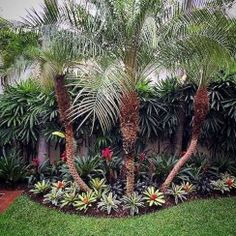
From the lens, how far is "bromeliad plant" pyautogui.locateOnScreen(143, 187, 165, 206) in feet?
19.4

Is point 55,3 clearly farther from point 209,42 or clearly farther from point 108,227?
point 108,227

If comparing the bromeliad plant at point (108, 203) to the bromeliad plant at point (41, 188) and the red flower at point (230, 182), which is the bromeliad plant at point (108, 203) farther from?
the red flower at point (230, 182)

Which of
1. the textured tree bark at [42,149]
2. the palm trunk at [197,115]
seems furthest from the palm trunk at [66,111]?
the textured tree bark at [42,149]

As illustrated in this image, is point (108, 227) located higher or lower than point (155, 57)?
lower

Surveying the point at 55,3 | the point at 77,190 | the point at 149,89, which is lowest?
the point at 77,190

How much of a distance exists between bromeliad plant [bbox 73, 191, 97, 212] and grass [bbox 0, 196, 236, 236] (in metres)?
0.19

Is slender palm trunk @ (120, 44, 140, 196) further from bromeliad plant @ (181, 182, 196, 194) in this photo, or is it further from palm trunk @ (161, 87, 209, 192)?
bromeliad plant @ (181, 182, 196, 194)

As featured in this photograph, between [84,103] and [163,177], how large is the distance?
280cm

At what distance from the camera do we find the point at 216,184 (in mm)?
6590

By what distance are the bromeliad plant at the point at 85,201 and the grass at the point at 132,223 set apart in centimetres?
19

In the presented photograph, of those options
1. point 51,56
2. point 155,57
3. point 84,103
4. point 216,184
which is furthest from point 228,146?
point 51,56

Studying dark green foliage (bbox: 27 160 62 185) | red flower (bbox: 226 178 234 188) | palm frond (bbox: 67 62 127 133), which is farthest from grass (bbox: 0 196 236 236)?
palm frond (bbox: 67 62 127 133)

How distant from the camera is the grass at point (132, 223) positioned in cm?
518

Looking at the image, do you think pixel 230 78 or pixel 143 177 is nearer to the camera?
pixel 143 177
